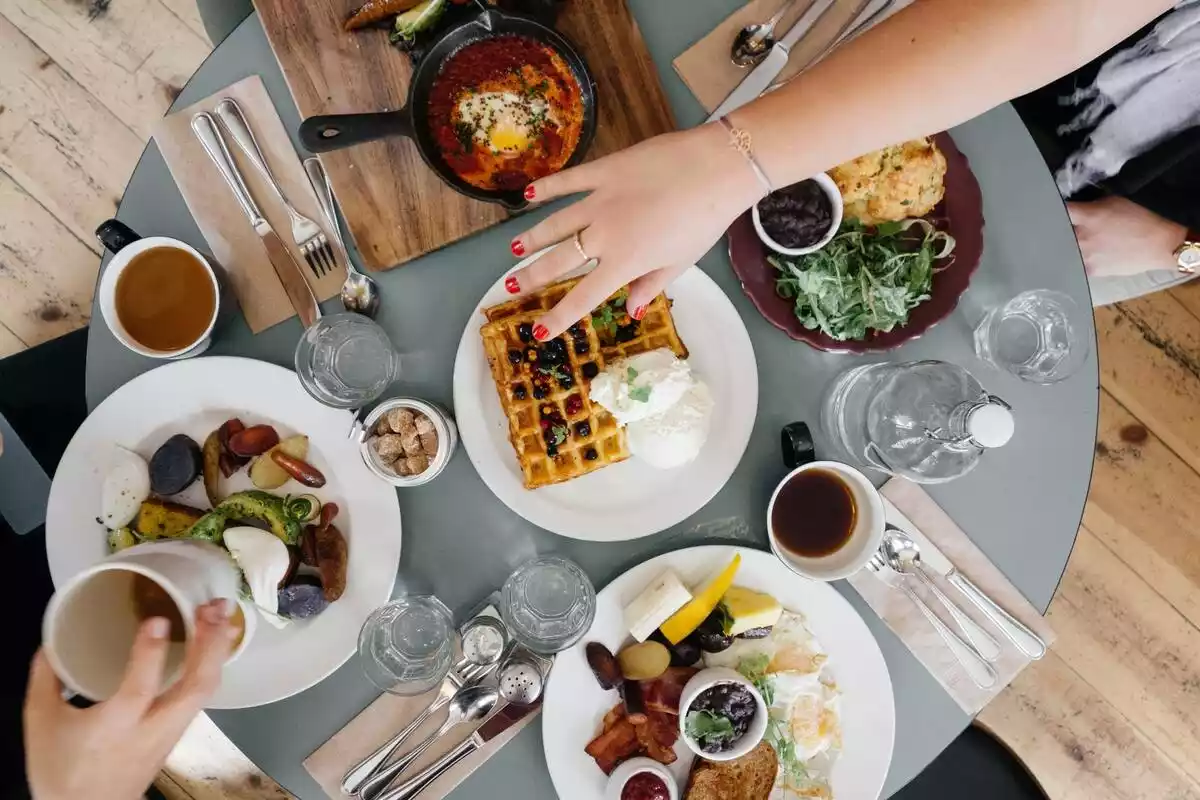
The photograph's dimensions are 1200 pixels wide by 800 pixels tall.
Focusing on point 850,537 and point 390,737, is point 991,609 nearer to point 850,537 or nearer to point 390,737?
point 850,537

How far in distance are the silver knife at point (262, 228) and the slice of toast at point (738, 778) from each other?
45.3 inches

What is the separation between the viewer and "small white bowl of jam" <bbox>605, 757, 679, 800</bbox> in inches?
56.7

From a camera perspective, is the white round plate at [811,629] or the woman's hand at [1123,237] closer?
the white round plate at [811,629]

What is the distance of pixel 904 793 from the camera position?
1933mm

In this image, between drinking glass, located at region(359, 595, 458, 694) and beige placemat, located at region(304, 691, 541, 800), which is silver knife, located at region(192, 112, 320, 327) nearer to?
drinking glass, located at region(359, 595, 458, 694)

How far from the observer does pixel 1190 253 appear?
1732mm

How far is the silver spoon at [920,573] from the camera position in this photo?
1.53 metres

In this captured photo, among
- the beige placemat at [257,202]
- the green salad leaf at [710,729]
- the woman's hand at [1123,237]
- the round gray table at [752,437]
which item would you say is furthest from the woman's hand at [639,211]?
the woman's hand at [1123,237]

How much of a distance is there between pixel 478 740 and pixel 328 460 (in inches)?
23.9

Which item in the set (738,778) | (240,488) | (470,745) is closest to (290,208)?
(240,488)

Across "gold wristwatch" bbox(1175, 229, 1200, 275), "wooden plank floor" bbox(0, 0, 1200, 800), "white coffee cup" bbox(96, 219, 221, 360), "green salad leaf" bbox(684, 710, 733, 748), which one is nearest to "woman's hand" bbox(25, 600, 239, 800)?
"white coffee cup" bbox(96, 219, 221, 360)

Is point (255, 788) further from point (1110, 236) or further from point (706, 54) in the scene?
point (1110, 236)

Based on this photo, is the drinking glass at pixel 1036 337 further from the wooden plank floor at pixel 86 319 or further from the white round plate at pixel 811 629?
the wooden plank floor at pixel 86 319

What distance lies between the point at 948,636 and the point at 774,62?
1165mm
